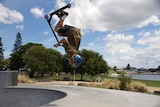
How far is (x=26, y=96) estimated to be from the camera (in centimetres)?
1512

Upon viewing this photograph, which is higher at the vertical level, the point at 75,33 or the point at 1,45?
the point at 1,45

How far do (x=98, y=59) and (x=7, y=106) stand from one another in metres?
42.7

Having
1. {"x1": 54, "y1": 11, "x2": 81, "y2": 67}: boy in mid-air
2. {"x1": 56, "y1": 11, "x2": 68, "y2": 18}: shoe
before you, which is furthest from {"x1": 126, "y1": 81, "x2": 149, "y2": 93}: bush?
{"x1": 56, "y1": 11, "x2": 68, "y2": 18}: shoe

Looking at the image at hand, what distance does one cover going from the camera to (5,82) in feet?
57.9

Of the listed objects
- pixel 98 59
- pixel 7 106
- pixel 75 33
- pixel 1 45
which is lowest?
pixel 7 106

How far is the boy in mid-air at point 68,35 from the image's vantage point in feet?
30.8

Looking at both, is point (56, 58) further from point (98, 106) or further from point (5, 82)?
point (98, 106)

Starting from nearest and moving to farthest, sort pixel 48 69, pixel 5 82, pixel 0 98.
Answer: pixel 0 98 → pixel 5 82 → pixel 48 69

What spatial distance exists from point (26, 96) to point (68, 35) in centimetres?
682

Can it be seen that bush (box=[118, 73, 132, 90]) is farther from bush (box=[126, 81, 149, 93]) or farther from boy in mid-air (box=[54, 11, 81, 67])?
boy in mid-air (box=[54, 11, 81, 67])

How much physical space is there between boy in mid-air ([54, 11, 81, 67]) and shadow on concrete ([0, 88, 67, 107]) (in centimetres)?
445

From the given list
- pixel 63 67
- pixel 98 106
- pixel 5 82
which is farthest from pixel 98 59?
pixel 98 106

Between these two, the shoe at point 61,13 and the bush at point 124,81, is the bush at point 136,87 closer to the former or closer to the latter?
the bush at point 124,81

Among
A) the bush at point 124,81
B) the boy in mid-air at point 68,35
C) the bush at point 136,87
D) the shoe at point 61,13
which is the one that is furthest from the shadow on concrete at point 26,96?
the bush at point 136,87
